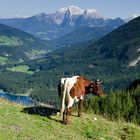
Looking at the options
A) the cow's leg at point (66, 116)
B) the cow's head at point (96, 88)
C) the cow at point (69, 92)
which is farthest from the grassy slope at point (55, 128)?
the cow's head at point (96, 88)

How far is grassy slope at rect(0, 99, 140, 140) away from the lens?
2370 centimetres

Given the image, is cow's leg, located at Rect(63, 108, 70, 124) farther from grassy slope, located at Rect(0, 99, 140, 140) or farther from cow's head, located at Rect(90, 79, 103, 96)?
cow's head, located at Rect(90, 79, 103, 96)

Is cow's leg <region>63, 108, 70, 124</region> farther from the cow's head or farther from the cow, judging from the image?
the cow's head

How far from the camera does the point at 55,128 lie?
87.8ft

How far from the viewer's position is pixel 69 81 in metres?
29.4

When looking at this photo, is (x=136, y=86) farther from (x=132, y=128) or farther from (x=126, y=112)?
(x=132, y=128)

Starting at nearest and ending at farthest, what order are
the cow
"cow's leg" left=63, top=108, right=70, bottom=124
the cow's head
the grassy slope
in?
the grassy slope
"cow's leg" left=63, top=108, right=70, bottom=124
the cow
the cow's head

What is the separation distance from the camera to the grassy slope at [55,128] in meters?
23.7

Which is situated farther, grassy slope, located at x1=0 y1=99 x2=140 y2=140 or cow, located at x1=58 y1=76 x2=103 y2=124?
cow, located at x1=58 y1=76 x2=103 y2=124

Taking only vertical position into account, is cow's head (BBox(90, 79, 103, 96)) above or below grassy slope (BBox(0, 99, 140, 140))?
above

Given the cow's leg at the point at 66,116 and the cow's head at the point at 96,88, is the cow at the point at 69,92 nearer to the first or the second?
the cow's leg at the point at 66,116

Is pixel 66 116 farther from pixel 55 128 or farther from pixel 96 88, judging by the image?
pixel 96 88

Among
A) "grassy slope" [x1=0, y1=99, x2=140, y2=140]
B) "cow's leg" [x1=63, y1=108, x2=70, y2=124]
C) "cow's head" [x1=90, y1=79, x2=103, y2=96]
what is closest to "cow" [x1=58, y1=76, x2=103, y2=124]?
"cow's leg" [x1=63, y1=108, x2=70, y2=124]

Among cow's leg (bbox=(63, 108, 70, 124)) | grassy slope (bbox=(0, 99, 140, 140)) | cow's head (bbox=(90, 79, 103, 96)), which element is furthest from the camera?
cow's head (bbox=(90, 79, 103, 96))
